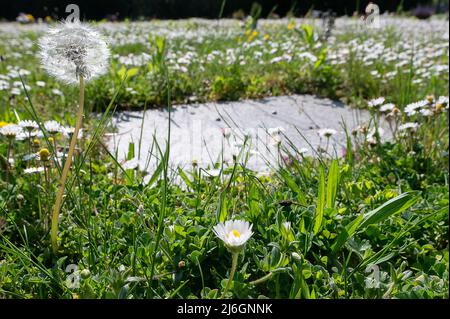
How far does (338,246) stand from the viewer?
1044mm

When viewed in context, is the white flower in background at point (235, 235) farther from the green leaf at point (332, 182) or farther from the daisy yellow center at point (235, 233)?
the green leaf at point (332, 182)

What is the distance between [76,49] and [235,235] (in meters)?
0.46

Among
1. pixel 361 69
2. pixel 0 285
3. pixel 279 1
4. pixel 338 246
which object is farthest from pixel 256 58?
pixel 279 1

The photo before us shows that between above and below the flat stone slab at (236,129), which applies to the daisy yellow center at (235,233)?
above

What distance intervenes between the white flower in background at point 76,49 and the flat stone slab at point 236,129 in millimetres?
594

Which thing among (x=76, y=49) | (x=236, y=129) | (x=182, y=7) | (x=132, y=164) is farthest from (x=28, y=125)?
(x=182, y=7)

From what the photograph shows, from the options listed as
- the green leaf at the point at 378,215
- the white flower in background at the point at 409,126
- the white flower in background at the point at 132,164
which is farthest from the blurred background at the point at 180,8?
the white flower in background at the point at 409,126

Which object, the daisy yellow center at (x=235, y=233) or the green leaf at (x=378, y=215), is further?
the green leaf at (x=378, y=215)

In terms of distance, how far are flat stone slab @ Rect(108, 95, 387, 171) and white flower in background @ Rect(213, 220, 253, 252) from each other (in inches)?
24.8

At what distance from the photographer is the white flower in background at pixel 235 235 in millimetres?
724

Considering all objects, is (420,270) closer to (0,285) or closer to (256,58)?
(0,285)

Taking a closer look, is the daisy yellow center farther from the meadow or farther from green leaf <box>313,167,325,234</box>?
green leaf <box>313,167,325,234</box>

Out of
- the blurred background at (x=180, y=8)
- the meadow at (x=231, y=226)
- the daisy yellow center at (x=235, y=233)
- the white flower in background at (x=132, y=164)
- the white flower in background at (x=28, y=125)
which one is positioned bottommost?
the meadow at (x=231, y=226)
